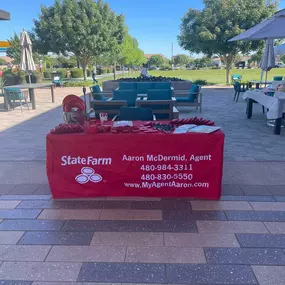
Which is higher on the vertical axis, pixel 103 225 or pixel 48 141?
pixel 48 141

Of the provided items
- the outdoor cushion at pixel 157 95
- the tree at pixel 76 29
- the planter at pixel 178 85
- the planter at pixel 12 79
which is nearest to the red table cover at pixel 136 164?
the outdoor cushion at pixel 157 95

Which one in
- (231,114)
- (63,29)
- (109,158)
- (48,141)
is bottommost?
(231,114)

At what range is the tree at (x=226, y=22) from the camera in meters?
17.1

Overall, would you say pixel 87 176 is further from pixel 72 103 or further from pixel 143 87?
pixel 143 87

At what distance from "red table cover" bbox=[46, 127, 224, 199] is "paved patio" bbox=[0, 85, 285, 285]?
0.15 metres

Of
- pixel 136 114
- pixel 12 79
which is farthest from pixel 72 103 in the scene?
pixel 12 79

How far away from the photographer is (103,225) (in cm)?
282

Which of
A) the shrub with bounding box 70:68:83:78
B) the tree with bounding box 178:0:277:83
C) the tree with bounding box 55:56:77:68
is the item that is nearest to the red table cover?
the tree with bounding box 178:0:277:83

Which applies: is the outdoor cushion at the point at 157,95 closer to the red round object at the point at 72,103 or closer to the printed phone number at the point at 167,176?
the red round object at the point at 72,103

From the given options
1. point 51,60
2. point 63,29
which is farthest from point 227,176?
point 51,60

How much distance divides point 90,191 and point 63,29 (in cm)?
2095

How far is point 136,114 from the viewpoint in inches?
167

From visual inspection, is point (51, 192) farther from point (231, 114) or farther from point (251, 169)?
point (231, 114)

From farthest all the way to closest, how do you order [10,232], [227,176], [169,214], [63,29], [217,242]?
[63,29]
[227,176]
[169,214]
[10,232]
[217,242]
